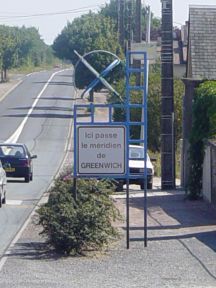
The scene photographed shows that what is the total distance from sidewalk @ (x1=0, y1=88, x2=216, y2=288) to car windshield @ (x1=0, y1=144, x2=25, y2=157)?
56.1 feet

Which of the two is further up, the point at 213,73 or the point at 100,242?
the point at 213,73

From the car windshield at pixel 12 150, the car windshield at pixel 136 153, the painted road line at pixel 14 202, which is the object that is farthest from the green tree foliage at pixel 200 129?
the car windshield at pixel 12 150

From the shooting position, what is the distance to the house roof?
37.4 m

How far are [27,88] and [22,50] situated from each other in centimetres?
8020

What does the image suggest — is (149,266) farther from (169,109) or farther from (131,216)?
(169,109)

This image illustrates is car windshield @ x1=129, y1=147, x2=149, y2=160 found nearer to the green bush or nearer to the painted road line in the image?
the painted road line

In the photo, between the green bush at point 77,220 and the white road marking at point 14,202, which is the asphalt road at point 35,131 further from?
the green bush at point 77,220

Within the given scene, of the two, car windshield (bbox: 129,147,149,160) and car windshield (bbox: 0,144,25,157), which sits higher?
car windshield (bbox: 129,147,149,160)

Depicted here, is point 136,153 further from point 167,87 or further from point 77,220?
point 77,220

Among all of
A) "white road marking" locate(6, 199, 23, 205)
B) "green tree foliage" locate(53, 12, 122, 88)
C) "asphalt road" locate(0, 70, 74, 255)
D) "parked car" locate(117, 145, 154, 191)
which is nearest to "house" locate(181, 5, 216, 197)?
"parked car" locate(117, 145, 154, 191)

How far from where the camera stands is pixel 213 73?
37.1m

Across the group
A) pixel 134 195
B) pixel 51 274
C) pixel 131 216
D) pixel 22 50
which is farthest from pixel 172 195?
pixel 22 50

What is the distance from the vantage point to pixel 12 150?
4191cm

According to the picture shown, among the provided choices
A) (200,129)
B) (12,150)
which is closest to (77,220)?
(200,129)
